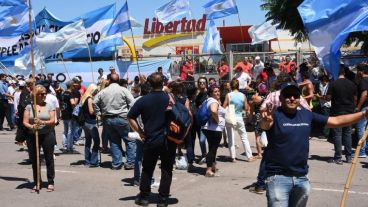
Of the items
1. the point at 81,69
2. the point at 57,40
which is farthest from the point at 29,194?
the point at 81,69

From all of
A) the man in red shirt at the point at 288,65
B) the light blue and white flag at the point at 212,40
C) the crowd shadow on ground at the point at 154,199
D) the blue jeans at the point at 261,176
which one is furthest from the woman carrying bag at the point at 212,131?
the light blue and white flag at the point at 212,40

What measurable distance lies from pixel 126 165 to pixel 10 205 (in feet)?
8.74

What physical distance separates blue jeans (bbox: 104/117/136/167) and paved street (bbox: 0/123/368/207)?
0.78 ft

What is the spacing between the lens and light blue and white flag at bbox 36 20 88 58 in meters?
15.3

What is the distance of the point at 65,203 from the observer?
724cm

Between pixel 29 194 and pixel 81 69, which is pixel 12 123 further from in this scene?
pixel 29 194

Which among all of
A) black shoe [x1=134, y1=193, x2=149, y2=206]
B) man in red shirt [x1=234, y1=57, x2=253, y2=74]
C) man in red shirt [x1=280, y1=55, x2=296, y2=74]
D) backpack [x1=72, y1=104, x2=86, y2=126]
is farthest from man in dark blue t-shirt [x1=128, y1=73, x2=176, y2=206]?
man in red shirt [x1=234, y1=57, x2=253, y2=74]

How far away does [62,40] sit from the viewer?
15.5 metres

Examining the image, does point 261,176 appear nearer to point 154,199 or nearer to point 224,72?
point 154,199

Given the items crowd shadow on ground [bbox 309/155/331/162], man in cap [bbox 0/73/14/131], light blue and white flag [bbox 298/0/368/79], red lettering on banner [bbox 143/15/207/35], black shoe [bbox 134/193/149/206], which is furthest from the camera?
red lettering on banner [bbox 143/15/207/35]

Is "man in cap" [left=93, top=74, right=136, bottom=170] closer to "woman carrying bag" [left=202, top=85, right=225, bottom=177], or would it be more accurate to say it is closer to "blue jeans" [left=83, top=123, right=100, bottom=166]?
"blue jeans" [left=83, top=123, right=100, bottom=166]

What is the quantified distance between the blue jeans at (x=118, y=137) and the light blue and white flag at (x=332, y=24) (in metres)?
3.82

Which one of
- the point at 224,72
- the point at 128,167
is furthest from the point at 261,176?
the point at 224,72

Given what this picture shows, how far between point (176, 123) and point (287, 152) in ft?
8.25
